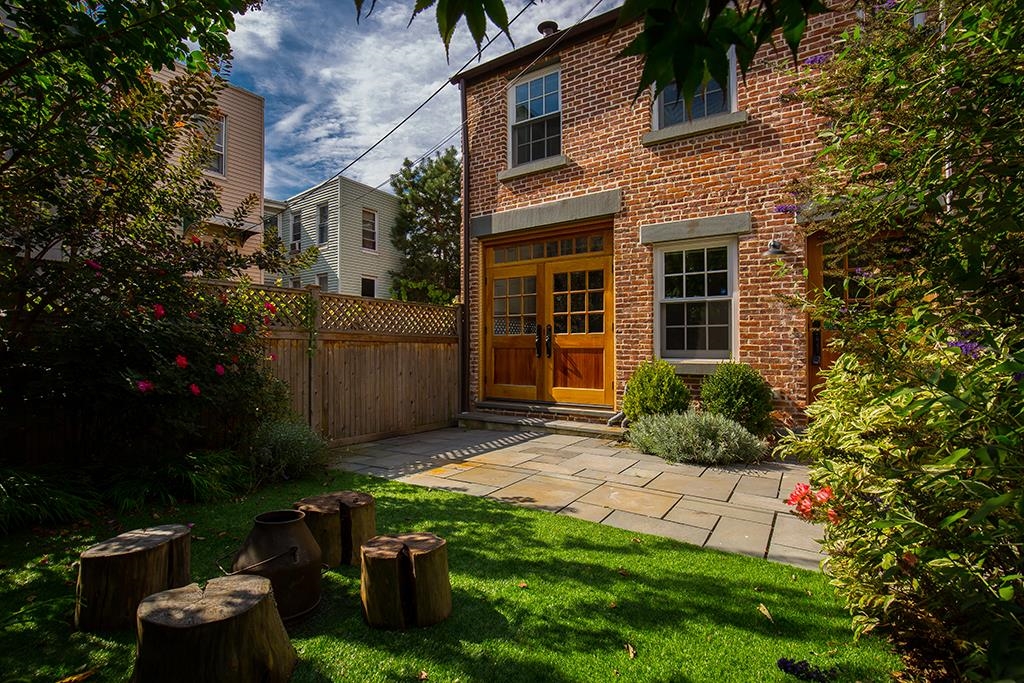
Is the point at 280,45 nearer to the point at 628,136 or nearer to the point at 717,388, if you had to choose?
the point at 628,136

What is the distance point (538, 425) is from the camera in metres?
7.85

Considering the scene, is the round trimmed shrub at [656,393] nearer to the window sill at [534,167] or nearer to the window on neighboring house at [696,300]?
the window on neighboring house at [696,300]

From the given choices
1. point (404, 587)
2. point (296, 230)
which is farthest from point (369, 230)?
point (404, 587)

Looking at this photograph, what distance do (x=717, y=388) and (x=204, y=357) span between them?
5673 millimetres

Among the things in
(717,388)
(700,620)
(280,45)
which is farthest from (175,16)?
(717,388)

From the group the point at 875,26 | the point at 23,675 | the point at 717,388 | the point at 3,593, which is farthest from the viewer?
the point at 717,388

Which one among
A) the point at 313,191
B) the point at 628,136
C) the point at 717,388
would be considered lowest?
the point at 717,388

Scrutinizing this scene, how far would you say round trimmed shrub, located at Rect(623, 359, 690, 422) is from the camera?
21.7 feet

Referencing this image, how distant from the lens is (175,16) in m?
2.86

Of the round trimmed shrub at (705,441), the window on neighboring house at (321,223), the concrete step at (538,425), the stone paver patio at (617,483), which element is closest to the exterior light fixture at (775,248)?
the round trimmed shrub at (705,441)

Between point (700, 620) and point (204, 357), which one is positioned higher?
point (204, 357)

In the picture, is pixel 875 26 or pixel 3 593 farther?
pixel 875 26

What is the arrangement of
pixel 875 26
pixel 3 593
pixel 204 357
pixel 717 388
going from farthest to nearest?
pixel 717 388, pixel 204 357, pixel 875 26, pixel 3 593

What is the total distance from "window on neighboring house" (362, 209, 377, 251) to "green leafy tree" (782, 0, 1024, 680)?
2072cm
